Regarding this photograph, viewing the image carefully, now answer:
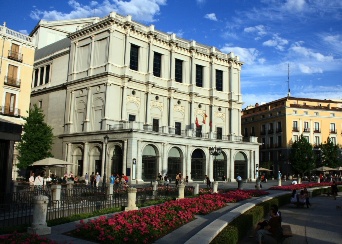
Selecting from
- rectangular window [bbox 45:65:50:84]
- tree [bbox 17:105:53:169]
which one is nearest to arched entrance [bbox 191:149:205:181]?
tree [bbox 17:105:53:169]

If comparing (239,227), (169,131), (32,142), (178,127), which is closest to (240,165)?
(178,127)

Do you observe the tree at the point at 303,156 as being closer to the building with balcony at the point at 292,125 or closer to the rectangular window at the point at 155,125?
the building with balcony at the point at 292,125

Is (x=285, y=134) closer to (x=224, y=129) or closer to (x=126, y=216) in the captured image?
(x=224, y=129)

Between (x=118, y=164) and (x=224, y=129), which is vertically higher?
(x=224, y=129)

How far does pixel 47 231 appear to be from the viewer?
11.3 meters

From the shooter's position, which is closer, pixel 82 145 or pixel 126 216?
pixel 126 216

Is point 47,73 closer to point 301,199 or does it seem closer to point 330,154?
point 301,199

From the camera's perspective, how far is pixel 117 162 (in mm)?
42000

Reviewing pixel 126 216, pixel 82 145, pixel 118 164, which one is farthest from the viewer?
Result: pixel 82 145

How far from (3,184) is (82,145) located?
28.9 meters

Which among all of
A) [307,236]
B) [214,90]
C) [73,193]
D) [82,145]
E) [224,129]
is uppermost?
[214,90]

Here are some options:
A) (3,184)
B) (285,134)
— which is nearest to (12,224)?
(3,184)

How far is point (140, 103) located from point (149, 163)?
29.0 feet

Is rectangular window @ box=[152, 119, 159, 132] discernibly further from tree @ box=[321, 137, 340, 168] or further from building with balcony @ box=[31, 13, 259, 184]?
tree @ box=[321, 137, 340, 168]
